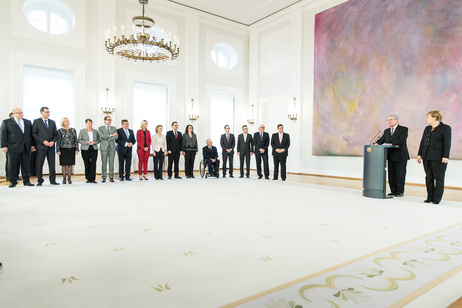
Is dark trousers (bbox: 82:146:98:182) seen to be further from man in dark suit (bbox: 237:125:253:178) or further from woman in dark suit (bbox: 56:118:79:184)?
man in dark suit (bbox: 237:125:253:178)

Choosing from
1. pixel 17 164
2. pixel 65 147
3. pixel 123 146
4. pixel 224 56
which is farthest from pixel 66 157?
pixel 224 56

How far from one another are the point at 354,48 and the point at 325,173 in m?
3.82

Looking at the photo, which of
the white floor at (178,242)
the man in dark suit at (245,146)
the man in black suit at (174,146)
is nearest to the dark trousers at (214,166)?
the man in dark suit at (245,146)

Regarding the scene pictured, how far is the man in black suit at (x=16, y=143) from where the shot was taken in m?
5.73

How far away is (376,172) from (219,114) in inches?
294

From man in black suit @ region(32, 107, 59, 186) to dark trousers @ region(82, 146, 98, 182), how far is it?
0.65 meters

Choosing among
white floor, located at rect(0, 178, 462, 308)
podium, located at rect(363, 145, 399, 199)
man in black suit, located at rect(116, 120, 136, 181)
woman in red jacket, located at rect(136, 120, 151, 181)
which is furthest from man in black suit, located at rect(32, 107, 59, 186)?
podium, located at rect(363, 145, 399, 199)

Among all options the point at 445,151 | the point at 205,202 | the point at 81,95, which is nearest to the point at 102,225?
the point at 205,202

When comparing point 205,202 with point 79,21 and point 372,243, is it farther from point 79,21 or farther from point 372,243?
point 79,21

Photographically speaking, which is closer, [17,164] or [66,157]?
[17,164]

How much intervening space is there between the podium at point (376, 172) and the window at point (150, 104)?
696 cm

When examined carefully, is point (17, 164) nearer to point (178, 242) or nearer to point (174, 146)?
point (174, 146)

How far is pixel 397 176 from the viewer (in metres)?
5.34

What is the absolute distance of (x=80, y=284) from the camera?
1688 millimetres
